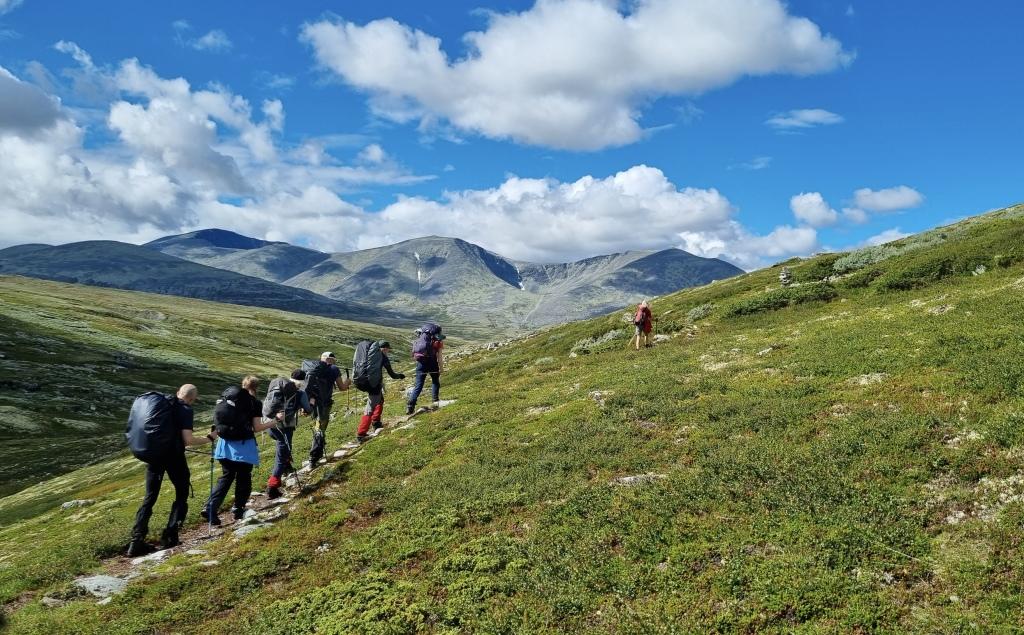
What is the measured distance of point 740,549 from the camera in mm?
10461

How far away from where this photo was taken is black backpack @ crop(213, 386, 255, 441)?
15.8 metres

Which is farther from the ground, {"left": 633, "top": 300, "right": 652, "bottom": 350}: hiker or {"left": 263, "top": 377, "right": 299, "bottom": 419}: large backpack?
{"left": 633, "top": 300, "right": 652, "bottom": 350}: hiker

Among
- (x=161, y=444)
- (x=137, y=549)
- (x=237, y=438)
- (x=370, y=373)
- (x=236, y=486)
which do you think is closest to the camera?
(x=161, y=444)

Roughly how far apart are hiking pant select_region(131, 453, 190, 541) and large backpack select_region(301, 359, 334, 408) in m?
5.40

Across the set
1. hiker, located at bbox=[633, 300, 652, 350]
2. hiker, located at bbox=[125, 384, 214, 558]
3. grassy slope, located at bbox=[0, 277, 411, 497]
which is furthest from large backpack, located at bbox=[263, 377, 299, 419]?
grassy slope, located at bbox=[0, 277, 411, 497]

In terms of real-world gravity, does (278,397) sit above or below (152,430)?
above

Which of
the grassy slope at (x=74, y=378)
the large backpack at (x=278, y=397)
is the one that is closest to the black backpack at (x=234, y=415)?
the large backpack at (x=278, y=397)

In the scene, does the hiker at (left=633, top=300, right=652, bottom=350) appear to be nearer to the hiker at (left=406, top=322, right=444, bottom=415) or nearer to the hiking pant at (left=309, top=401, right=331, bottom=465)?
the hiker at (left=406, top=322, right=444, bottom=415)

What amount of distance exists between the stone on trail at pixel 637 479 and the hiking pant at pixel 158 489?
39.4ft

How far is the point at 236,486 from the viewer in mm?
16891

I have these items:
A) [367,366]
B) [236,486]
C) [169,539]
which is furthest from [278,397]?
[169,539]

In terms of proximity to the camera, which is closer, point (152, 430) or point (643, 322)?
point (152, 430)

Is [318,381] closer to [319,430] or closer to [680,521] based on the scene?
[319,430]

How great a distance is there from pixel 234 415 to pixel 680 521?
42.2ft
